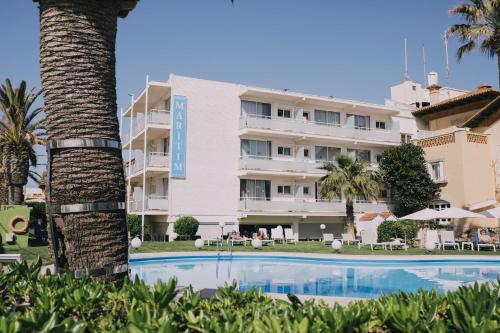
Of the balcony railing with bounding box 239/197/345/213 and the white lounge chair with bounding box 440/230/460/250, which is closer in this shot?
the white lounge chair with bounding box 440/230/460/250

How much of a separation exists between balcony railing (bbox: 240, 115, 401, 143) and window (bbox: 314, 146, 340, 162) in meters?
1.45

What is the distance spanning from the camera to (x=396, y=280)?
1595 cm

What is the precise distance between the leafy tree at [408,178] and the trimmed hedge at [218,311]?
31.9m

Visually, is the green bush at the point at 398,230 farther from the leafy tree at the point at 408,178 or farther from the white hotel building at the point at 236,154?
the white hotel building at the point at 236,154

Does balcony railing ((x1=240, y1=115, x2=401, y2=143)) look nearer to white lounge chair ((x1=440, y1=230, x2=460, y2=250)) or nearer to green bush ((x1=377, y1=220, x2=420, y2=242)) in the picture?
green bush ((x1=377, y1=220, x2=420, y2=242))

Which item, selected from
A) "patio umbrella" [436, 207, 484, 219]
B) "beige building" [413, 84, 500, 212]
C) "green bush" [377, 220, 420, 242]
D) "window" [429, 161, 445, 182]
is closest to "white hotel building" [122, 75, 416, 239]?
"window" [429, 161, 445, 182]

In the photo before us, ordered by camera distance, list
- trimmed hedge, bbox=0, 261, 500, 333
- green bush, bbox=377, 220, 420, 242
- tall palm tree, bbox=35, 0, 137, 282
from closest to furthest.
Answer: trimmed hedge, bbox=0, 261, 500, 333, tall palm tree, bbox=35, 0, 137, 282, green bush, bbox=377, 220, 420, 242

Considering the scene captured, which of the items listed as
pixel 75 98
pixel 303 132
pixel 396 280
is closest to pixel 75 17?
pixel 75 98

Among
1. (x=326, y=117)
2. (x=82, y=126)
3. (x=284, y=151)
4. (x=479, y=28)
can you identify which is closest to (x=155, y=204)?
(x=284, y=151)

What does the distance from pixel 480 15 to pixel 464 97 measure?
46.2 feet

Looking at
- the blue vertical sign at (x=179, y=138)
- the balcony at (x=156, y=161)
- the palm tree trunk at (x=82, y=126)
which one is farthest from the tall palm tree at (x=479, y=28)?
the palm tree trunk at (x=82, y=126)

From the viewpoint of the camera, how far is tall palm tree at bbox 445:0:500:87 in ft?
71.4

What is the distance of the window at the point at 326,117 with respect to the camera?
38.5m

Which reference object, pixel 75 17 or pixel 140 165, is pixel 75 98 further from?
pixel 140 165
